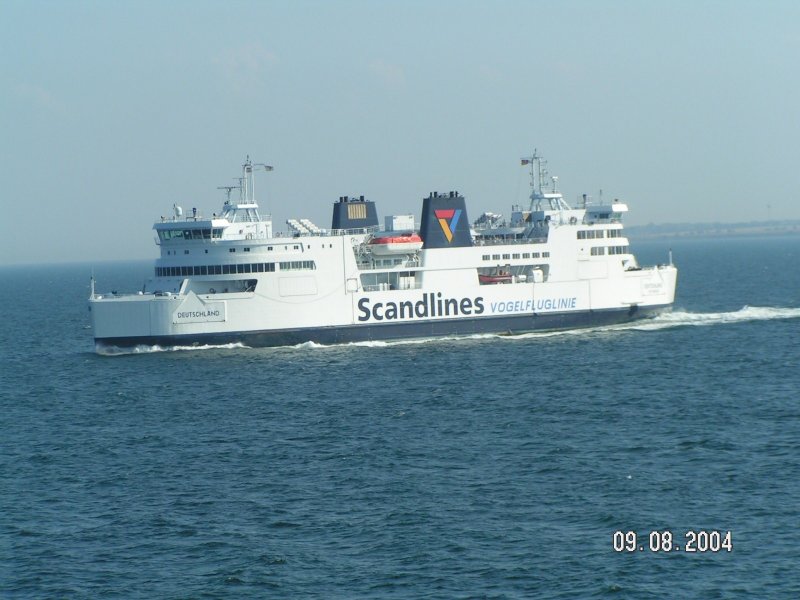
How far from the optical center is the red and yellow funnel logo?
55406 mm

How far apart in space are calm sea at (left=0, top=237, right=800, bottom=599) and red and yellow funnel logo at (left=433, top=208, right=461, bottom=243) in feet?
26.9

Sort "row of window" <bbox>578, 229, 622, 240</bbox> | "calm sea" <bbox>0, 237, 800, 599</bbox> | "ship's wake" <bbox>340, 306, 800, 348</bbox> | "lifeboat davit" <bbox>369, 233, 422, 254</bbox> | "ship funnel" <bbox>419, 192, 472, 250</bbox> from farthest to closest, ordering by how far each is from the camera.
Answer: "row of window" <bbox>578, 229, 622, 240</bbox>
"ship funnel" <bbox>419, 192, 472, 250</bbox>
"ship's wake" <bbox>340, 306, 800, 348</bbox>
"lifeboat davit" <bbox>369, 233, 422, 254</bbox>
"calm sea" <bbox>0, 237, 800, 599</bbox>

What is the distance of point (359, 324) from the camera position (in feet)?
171

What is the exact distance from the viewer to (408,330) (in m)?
53.2

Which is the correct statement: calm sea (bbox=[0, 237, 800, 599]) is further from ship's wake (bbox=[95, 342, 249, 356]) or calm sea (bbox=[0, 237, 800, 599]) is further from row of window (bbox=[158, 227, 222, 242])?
row of window (bbox=[158, 227, 222, 242])

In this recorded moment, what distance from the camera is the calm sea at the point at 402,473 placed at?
21.4 meters

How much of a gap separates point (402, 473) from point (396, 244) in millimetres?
26312

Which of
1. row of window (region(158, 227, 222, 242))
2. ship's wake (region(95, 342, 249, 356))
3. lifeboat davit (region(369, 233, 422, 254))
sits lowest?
ship's wake (region(95, 342, 249, 356))

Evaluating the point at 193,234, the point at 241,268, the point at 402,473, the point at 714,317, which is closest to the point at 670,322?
the point at 714,317
